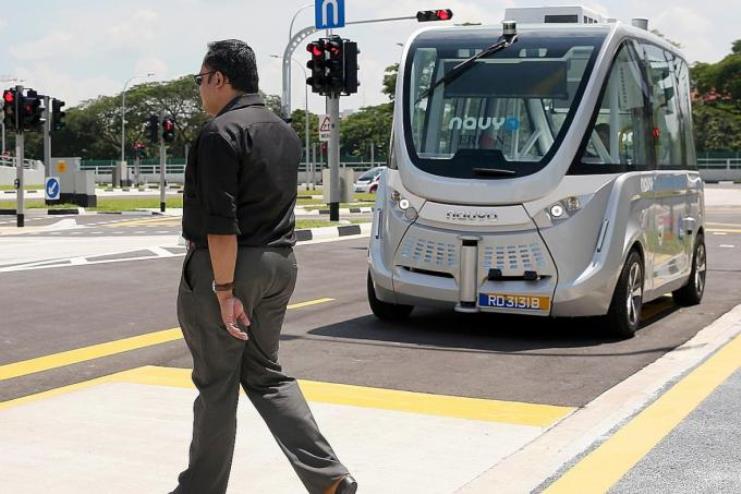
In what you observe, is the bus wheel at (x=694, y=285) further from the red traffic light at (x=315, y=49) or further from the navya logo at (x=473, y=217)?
the red traffic light at (x=315, y=49)

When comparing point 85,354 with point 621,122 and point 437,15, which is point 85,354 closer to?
point 621,122

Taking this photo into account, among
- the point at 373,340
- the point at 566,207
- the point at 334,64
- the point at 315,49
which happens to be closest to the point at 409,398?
the point at 373,340

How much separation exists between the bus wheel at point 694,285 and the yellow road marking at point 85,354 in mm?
5106

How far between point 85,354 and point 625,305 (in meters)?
4.15

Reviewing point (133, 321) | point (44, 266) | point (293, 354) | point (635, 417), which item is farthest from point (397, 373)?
point (44, 266)

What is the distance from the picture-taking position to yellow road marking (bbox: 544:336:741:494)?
5.19 m

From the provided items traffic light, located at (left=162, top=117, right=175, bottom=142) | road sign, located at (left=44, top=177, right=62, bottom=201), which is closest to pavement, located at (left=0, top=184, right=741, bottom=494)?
road sign, located at (left=44, top=177, right=62, bottom=201)

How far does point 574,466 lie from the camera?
17.8 feet

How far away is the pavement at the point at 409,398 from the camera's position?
5297mm

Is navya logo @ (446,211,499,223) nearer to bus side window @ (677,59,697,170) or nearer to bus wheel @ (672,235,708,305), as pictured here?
bus side window @ (677,59,697,170)

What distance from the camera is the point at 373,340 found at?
9609 millimetres

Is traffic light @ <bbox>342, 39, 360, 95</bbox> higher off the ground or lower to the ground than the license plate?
higher

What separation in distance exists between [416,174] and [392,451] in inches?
176

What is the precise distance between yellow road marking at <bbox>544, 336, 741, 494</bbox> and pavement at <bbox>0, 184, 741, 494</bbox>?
1cm
